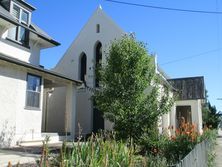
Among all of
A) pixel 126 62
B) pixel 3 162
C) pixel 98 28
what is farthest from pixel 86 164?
pixel 98 28

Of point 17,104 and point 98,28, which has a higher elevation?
point 98,28

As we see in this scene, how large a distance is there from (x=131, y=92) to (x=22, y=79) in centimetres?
575

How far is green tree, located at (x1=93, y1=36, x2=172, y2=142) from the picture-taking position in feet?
43.7

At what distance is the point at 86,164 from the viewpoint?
5730 millimetres

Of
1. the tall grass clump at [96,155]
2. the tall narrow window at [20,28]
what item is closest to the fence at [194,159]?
the tall grass clump at [96,155]

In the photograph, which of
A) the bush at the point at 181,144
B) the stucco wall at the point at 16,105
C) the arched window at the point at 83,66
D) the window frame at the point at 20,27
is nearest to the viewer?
the bush at the point at 181,144

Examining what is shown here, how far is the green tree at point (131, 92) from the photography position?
13.3 m

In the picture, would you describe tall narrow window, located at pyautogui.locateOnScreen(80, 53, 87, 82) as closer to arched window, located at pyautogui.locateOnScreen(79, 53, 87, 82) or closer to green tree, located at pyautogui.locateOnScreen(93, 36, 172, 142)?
arched window, located at pyautogui.locateOnScreen(79, 53, 87, 82)

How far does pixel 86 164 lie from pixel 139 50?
9443 millimetres

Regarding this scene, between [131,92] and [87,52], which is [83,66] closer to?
[87,52]

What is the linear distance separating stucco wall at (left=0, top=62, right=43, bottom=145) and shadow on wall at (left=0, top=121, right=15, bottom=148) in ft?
0.25

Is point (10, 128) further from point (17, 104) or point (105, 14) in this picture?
point (105, 14)

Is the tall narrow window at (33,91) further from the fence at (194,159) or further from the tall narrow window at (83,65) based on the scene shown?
the fence at (194,159)

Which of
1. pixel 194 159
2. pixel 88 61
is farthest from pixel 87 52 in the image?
pixel 194 159
